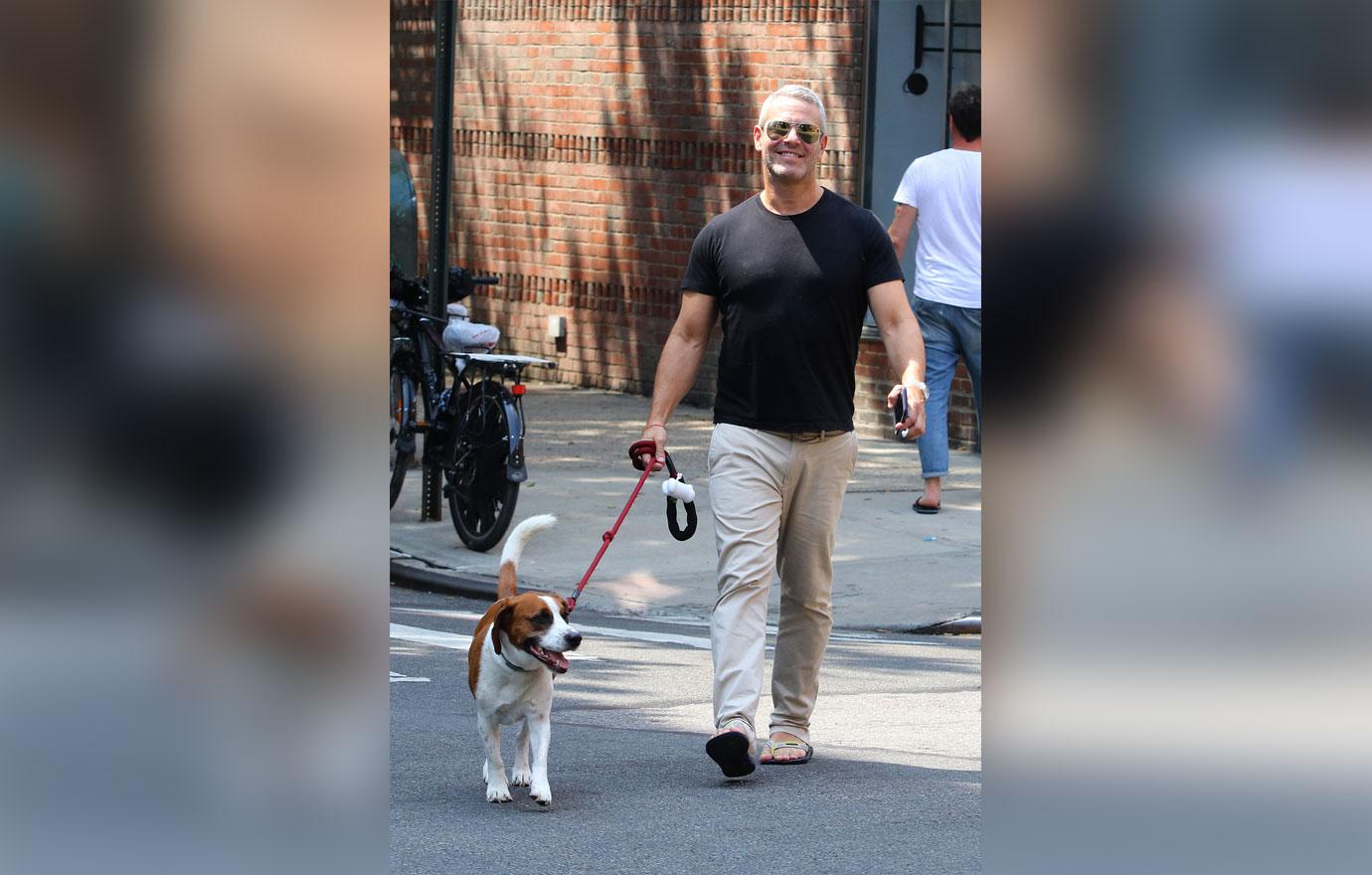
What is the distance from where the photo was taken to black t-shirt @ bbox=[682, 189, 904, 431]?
633 cm

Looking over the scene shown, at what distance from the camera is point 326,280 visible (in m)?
1.98

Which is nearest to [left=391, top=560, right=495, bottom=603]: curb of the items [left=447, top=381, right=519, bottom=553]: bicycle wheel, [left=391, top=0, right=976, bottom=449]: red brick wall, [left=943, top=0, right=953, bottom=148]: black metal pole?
[left=447, top=381, right=519, bottom=553]: bicycle wheel

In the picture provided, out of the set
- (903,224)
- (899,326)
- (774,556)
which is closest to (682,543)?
(903,224)

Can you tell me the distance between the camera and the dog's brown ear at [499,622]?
6.08m

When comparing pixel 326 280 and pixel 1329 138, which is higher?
pixel 1329 138

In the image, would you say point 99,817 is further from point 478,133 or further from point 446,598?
point 478,133

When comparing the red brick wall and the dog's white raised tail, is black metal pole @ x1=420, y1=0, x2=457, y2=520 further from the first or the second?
the dog's white raised tail

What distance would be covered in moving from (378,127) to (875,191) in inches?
493

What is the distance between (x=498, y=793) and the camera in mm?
6172

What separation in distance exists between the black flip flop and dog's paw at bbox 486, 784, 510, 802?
66 cm

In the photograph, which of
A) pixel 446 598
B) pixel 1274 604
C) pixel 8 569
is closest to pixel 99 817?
pixel 8 569

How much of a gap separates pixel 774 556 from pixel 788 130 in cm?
141

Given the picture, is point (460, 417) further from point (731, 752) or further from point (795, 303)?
point (731, 752)

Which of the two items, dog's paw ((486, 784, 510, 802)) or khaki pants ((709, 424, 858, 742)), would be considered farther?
khaki pants ((709, 424, 858, 742))
